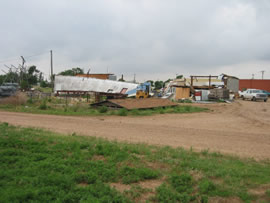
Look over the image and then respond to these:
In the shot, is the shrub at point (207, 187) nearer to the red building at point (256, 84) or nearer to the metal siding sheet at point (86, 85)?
the metal siding sheet at point (86, 85)

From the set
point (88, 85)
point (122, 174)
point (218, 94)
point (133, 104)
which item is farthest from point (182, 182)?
point (88, 85)

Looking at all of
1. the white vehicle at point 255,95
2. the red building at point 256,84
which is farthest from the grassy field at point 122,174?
the red building at point 256,84

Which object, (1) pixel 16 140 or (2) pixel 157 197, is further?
(1) pixel 16 140

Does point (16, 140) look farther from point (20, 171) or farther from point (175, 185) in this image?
A: point (175, 185)

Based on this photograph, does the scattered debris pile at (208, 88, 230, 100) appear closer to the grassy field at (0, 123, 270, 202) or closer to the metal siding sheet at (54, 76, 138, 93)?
the metal siding sheet at (54, 76, 138, 93)

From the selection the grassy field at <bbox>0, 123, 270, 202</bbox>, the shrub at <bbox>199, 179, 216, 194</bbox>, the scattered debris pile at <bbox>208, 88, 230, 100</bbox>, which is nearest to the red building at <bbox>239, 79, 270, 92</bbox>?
the scattered debris pile at <bbox>208, 88, 230, 100</bbox>

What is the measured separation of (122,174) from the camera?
468 centimetres

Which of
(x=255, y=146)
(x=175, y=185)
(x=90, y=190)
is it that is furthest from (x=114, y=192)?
(x=255, y=146)

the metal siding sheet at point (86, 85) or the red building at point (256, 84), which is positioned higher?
the red building at point (256, 84)

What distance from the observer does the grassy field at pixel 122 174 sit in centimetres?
384

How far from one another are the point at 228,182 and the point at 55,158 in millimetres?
3964

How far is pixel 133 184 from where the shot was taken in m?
4.34

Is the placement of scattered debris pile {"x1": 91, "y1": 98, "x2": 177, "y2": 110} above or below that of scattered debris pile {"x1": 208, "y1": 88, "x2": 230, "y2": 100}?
below

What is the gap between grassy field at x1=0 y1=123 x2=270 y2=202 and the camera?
3.84 metres
